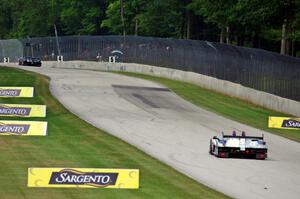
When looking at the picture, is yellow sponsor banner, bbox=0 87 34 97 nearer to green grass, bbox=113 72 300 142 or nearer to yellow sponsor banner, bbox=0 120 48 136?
yellow sponsor banner, bbox=0 120 48 136

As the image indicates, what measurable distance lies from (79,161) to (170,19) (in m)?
95.0

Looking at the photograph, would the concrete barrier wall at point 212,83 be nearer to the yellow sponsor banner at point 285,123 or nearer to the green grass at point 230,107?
the green grass at point 230,107

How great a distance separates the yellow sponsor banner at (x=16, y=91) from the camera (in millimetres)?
40312

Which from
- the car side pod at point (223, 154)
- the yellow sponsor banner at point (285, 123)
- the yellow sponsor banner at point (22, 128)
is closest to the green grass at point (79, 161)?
the yellow sponsor banner at point (22, 128)

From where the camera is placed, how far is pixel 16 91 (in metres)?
41.2

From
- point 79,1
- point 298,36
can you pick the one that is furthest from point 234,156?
point 79,1

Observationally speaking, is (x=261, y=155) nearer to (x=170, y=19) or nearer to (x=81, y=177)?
(x=81, y=177)

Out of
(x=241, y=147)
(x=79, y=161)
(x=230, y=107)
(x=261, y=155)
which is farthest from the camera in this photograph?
(x=230, y=107)

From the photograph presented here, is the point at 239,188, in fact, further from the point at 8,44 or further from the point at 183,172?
the point at 8,44

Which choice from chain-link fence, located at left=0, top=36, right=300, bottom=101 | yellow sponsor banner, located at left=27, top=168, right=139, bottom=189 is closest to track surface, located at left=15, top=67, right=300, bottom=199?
yellow sponsor banner, located at left=27, top=168, right=139, bottom=189

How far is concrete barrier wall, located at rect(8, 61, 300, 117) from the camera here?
153 ft

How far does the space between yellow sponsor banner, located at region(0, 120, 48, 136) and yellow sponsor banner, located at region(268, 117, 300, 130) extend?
1254 centimetres

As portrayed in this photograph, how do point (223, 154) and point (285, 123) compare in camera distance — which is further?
point (285, 123)

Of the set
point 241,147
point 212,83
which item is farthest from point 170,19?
point 241,147
